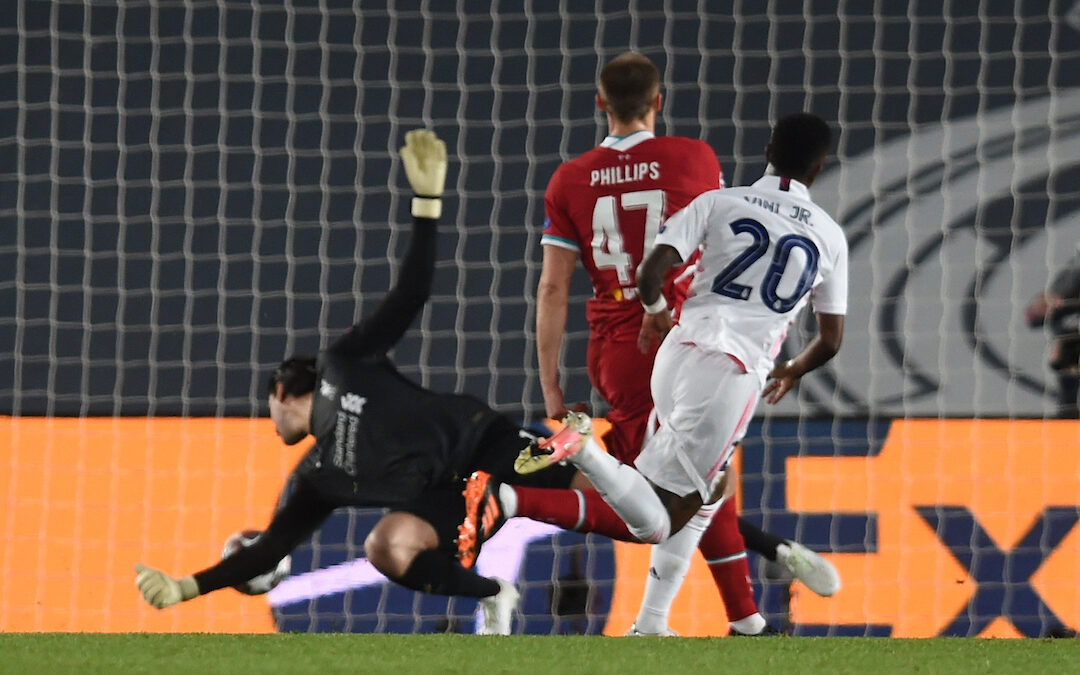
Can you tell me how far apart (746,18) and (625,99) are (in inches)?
95.7

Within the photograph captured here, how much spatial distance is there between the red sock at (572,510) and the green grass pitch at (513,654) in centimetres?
27

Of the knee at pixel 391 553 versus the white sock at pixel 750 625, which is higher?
the knee at pixel 391 553

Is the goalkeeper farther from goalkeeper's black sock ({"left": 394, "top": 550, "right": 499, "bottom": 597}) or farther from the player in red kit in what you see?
the player in red kit

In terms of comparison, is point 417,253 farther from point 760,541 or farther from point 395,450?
point 760,541

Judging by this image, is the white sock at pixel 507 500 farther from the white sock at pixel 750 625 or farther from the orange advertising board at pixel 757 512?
the orange advertising board at pixel 757 512

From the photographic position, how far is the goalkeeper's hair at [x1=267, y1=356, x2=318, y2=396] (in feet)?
14.1

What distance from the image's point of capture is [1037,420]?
5691 mm

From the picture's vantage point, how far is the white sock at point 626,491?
11.1 feet

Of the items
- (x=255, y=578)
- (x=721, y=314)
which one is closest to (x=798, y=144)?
(x=721, y=314)

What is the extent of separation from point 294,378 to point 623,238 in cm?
105

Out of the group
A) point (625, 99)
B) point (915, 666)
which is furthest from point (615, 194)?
point (915, 666)

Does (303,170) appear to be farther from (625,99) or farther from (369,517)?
(625,99)

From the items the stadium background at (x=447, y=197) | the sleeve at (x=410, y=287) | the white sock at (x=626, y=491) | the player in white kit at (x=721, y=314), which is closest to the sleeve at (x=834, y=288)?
the player in white kit at (x=721, y=314)

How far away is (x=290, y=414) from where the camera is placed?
14.1 ft
